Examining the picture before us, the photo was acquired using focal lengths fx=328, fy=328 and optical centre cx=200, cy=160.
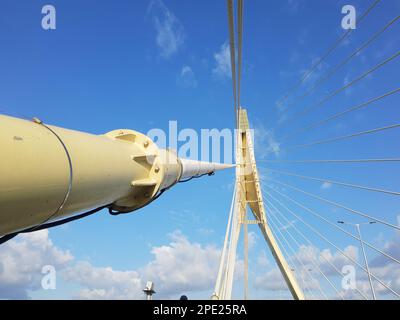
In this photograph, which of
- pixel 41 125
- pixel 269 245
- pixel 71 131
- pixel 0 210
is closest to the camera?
pixel 0 210

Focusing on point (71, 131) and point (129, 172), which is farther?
point (129, 172)

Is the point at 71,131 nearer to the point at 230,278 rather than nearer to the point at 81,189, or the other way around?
the point at 81,189

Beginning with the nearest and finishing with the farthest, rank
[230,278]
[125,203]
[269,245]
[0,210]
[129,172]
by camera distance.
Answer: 1. [0,210]
2. [129,172]
3. [125,203]
4. [230,278]
5. [269,245]

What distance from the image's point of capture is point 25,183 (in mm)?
1285

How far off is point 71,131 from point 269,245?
50.7 ft

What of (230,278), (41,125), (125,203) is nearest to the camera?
(41,125)
